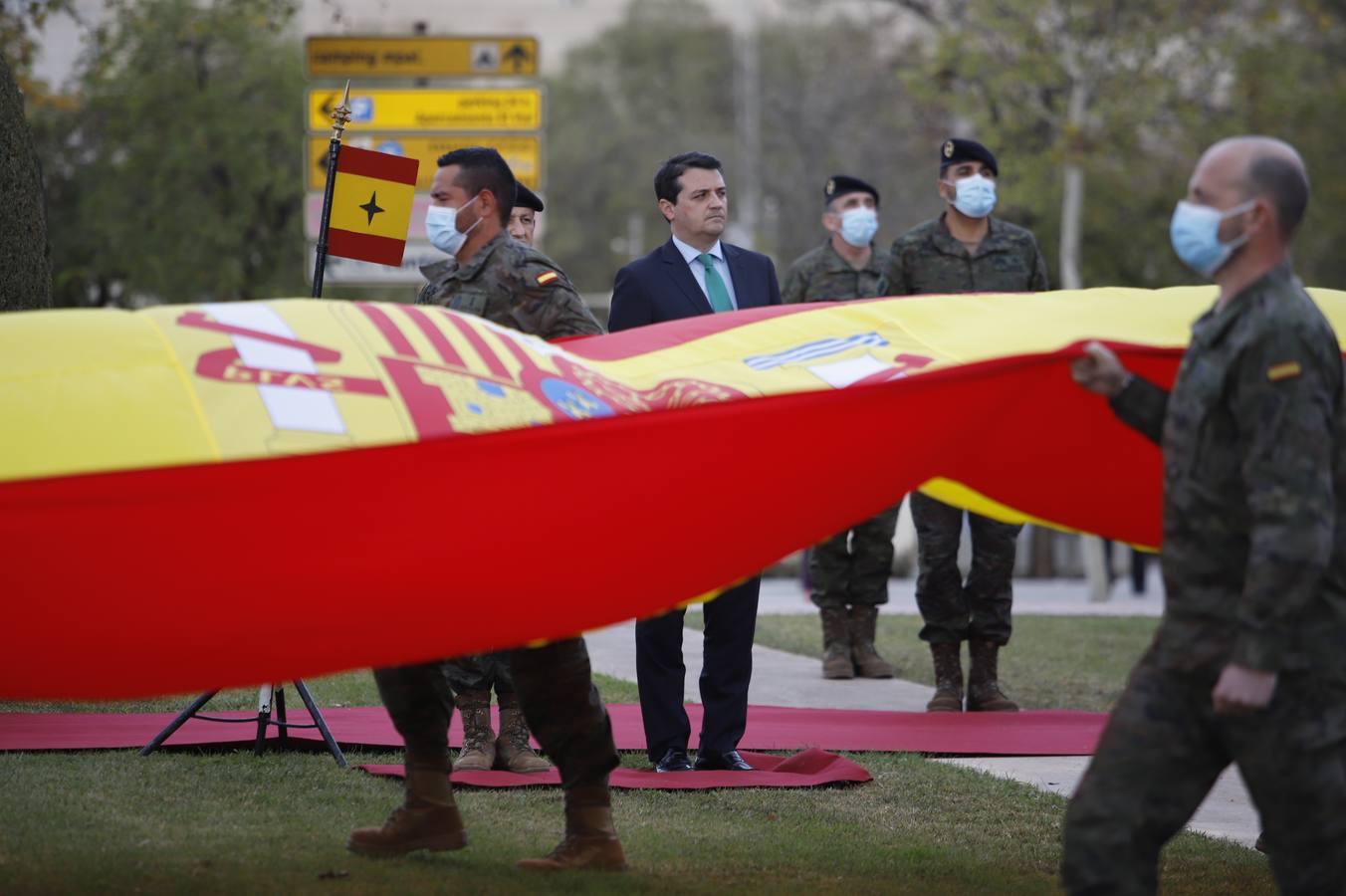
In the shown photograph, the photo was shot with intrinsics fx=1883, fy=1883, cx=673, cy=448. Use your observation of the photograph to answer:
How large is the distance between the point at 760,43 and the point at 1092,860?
73.6 m

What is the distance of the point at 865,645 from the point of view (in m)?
10.9

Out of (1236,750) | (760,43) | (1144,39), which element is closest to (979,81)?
(1144,39)

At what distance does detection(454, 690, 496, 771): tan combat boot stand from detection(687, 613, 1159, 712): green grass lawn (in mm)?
3626

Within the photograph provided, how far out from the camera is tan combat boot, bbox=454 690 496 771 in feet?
24.8

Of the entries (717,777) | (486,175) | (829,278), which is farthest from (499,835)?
(829,278)

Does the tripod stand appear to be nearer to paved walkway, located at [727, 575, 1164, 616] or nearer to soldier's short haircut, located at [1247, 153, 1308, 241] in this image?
soldier's short haircut, located at [1247, 153, 1308, 241]

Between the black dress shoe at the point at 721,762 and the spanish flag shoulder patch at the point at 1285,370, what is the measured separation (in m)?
3.82

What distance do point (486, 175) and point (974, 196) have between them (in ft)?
12.8

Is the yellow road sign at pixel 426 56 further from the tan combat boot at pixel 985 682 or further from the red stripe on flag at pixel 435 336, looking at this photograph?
the red stripe on flag at pixel 435 336

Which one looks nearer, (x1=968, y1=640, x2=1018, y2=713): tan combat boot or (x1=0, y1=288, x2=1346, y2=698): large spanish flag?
(x1=0, y1=288, x2=1346, y2=698): large spanish flag

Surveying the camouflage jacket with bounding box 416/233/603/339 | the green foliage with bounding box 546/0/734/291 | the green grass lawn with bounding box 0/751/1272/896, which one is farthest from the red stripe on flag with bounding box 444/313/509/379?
the green foliage with bounding box 546/0/734/291

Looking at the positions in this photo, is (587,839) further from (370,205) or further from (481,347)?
(370,205)

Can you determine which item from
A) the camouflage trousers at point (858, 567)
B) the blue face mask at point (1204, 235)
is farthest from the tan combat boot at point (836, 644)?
the blue face mask at point (1204, 235)

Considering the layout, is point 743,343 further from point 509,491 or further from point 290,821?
point 290,821
